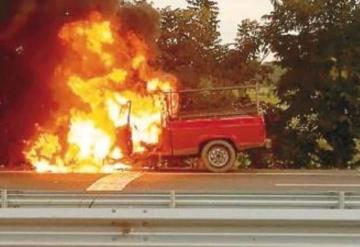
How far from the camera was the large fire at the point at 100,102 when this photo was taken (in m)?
18.4

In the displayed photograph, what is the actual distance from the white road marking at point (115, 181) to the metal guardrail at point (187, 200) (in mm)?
8019

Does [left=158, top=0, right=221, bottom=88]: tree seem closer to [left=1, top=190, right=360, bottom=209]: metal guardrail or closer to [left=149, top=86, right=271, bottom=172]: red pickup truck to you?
[left=149, top=86, right=271, bottom=172]: red pickup truck

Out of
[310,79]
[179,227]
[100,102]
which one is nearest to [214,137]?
[100,102]

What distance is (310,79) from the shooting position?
20547mm

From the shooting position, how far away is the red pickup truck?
56.9 ft

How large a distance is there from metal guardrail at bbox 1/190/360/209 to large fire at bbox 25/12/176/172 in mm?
12058

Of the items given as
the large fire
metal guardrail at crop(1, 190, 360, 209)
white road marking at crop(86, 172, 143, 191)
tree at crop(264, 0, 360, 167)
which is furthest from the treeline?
metal guardrail at crop(1, 190, 360, 209)

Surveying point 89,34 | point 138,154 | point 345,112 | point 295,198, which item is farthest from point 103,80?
point 295,198

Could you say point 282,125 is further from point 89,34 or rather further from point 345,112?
point 89,34

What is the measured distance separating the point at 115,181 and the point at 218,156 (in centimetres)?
302

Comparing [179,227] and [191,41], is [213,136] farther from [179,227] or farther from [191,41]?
[179,227]

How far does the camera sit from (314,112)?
20828 millimetres

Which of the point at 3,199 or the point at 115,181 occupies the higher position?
the point at 3,199

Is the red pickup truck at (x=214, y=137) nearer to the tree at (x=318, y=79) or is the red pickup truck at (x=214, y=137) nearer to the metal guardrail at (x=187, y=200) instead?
the tree at (x=318, y=79)
